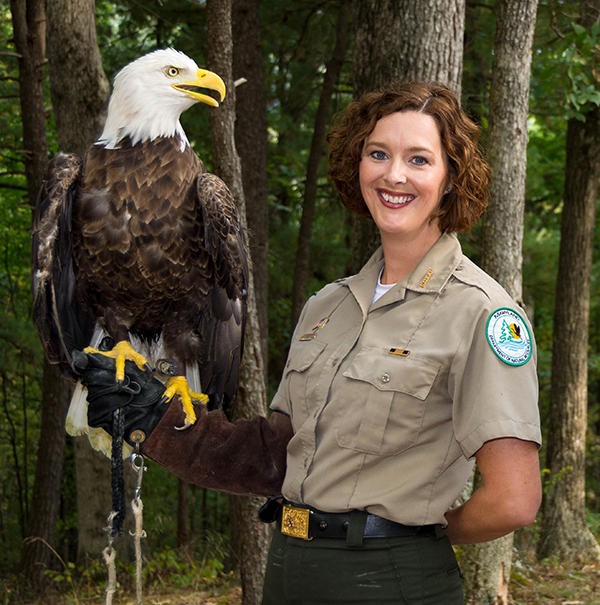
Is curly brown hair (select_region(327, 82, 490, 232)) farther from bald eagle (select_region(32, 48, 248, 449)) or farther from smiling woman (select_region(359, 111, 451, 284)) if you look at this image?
bald eagle (select_region(32, 48, 248, 449))

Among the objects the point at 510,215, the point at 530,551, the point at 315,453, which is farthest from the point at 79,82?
the point at 530,551

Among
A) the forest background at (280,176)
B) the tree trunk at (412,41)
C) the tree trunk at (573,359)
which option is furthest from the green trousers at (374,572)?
the tree trunk at (573,359)

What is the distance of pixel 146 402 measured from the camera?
7.09ft

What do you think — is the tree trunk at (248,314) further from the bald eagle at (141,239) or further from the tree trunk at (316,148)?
the tree trunk at (316,148)

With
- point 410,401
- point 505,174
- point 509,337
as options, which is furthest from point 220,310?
point 505,174

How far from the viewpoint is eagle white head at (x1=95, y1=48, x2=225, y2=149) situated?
2643 millimetres

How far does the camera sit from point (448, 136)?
Answer: 1.75 m

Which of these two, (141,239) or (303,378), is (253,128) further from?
(303,378)

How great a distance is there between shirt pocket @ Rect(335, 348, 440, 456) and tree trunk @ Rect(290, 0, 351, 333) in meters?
7.09

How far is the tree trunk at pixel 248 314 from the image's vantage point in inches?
156

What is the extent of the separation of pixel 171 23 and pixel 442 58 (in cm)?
578

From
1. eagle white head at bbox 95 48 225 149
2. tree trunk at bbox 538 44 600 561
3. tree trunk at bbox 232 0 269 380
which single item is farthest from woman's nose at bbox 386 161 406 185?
tree trunk at bbox 538 44 600 561

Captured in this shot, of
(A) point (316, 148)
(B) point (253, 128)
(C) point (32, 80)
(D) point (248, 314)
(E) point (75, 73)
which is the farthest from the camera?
(A) point (316, 148)

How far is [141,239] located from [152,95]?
22.9 inches
